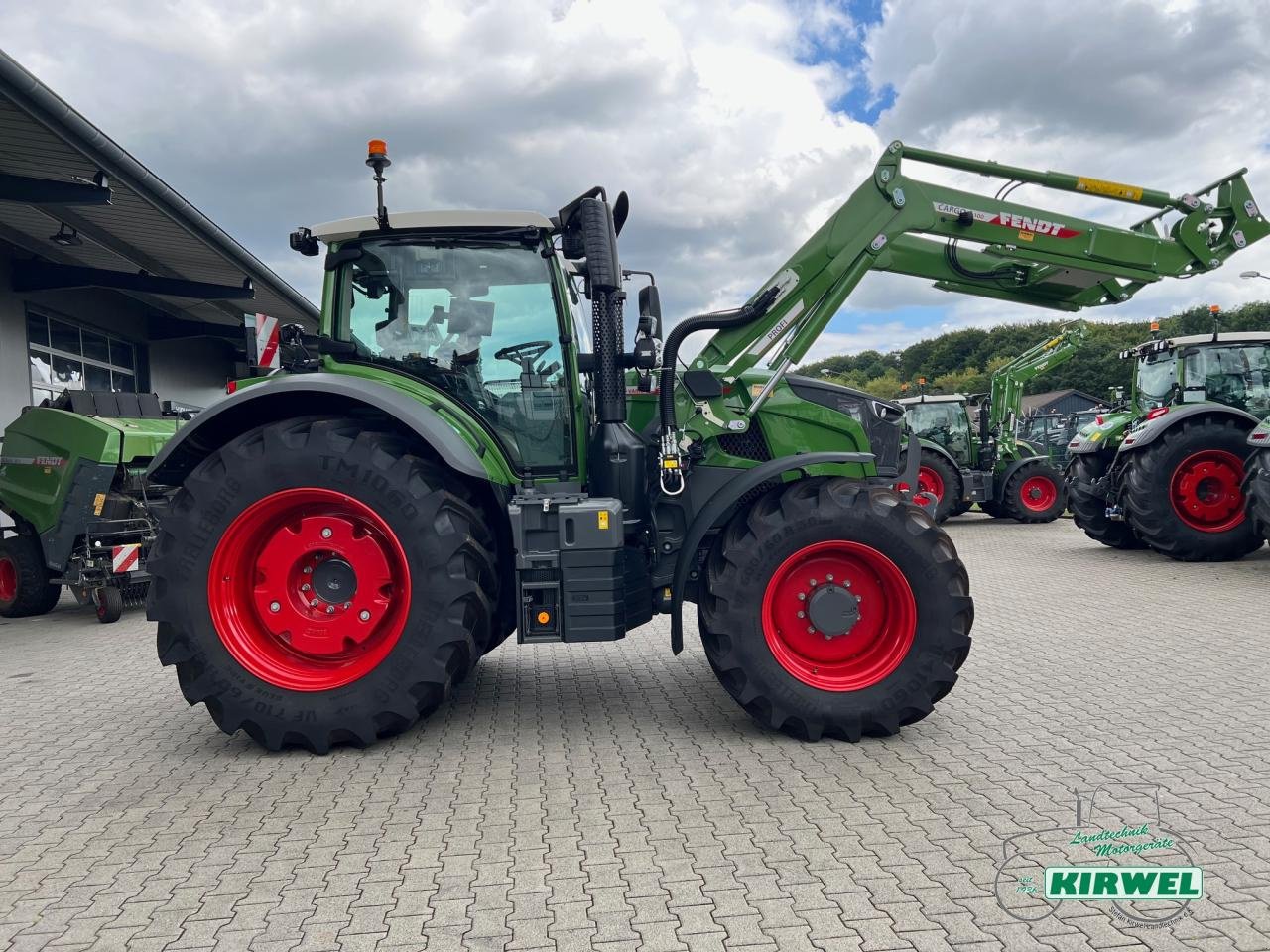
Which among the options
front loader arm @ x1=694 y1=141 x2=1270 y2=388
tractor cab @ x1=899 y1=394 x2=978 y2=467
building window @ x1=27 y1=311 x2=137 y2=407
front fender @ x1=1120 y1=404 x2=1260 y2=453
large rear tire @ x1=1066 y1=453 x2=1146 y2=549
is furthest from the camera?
tractor cab @ x1=899 y1=394 x2=978 y2=467

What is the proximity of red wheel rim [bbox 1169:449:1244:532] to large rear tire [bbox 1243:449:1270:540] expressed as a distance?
2.38ft

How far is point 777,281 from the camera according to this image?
179 inches

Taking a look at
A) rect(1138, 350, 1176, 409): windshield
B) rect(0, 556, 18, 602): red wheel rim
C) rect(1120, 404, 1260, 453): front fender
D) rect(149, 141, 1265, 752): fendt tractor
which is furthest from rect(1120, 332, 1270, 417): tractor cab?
rect(0, 556, 18, 602): red wheel rim

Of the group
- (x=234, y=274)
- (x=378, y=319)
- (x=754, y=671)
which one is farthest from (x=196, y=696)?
(x=234, y=274)

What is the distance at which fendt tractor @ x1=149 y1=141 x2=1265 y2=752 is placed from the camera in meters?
3.71

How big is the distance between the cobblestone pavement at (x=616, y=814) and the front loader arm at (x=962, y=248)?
1.99m

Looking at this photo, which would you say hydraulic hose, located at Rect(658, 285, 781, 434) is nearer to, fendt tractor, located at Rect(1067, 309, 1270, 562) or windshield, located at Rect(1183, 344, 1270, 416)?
fendt tractor, located at Rect(1067, 309, 1270, 562)

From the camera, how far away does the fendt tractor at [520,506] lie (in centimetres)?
371

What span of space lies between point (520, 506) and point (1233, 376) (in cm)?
1005

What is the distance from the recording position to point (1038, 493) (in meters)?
14.9

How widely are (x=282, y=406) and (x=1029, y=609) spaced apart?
5.79 metres

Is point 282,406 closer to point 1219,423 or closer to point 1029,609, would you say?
point 1029,609

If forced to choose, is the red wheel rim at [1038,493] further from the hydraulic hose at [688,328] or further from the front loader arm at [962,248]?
the hydraulic hose at [688,328]

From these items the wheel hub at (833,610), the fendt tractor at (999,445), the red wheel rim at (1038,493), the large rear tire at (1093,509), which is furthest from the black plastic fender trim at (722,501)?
the red wheel rim at (1038,493)
